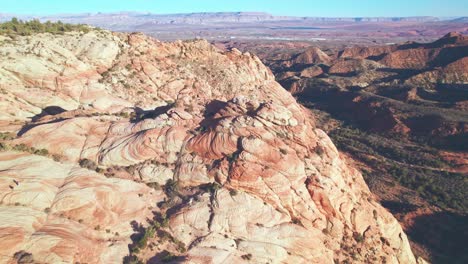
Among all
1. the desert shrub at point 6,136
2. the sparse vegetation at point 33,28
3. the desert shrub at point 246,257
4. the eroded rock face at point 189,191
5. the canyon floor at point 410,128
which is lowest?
the canyon floor at point 410,128

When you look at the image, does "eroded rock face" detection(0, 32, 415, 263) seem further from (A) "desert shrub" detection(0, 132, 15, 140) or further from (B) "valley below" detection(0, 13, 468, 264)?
(A) "desert shrub" detection(0, 132, 15, 140)

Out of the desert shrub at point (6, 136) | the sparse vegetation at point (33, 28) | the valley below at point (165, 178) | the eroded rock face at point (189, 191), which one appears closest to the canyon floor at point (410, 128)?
the valley below at point (165, 178)

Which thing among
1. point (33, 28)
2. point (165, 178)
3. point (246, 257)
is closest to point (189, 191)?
point (165, 178)

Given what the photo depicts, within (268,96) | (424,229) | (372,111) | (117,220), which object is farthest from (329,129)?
(117,220)

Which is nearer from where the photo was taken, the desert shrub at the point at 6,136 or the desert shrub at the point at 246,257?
the desert shrub at the point at 246,257

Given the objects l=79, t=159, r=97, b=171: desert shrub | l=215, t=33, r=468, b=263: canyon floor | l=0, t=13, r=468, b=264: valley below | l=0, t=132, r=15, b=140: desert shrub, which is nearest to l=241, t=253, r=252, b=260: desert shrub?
l=0, t=13, r=468, b=264: valley below

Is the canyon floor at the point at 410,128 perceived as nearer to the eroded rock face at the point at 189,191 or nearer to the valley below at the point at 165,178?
the valley below at the point at 165,178

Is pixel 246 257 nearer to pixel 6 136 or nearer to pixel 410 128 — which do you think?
pixel 6 136

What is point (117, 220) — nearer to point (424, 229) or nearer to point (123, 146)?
point (123, 146)
